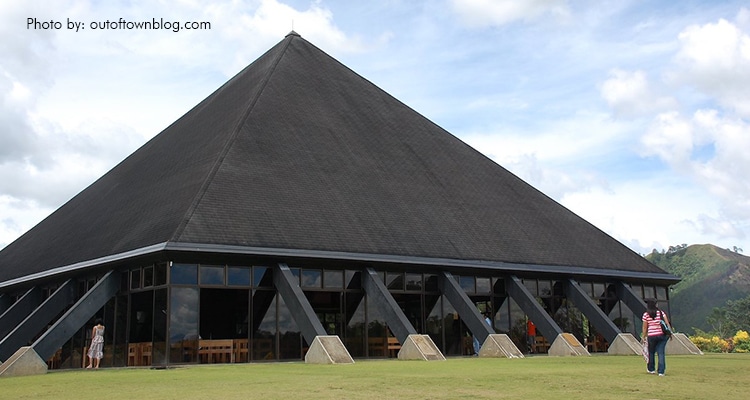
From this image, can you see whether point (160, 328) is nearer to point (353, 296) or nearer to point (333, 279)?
point (333, 279)

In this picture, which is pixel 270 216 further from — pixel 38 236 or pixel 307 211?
pixel 38 236

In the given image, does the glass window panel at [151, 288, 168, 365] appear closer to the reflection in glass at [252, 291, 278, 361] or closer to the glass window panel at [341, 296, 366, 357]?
the reflection in glass at [252, 291, 278, 361]

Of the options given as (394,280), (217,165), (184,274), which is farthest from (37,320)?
(394,280)

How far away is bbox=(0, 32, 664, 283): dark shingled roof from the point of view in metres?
25.3

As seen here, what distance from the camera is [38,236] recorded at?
3897 centimetres

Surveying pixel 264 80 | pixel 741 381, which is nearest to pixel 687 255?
pixel 264 80

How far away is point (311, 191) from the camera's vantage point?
90.7 ft

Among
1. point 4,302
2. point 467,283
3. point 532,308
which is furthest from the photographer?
point 4,302

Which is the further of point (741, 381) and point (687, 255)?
point (687, 255)

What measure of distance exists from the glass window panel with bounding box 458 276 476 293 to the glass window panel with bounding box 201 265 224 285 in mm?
10119

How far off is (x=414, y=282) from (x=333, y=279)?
11.9ft

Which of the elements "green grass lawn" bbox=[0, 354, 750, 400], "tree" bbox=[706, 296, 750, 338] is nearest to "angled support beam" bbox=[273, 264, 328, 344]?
"green grass lawn" bbox=[0, 354, 750, 400]

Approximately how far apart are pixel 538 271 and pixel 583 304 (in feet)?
8.22

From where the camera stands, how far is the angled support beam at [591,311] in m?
29.3
